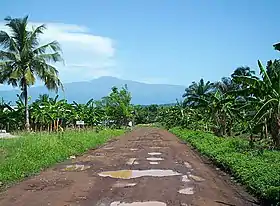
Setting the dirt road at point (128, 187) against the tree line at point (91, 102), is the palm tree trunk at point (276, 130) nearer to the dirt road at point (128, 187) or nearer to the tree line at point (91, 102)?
the tree line at point (91, 102)

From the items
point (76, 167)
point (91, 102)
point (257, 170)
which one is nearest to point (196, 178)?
point (257, 170)

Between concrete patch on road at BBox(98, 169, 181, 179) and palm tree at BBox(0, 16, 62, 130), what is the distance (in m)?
21.1

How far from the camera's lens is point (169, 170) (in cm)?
1480

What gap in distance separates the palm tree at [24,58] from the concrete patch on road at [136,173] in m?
21.1

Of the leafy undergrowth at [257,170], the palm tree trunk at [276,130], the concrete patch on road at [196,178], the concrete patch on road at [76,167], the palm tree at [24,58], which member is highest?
the palm tree at [24,58]

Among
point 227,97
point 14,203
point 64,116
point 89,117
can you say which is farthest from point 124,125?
point 14,203

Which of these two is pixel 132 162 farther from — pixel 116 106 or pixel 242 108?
pixel 116 106

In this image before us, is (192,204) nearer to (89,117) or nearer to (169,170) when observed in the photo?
(169,170)

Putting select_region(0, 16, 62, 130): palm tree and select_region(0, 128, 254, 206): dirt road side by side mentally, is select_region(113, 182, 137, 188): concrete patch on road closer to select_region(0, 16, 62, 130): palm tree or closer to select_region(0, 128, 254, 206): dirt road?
select_region(0, 128, 254, 206): dirt road

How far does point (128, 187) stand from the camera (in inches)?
436

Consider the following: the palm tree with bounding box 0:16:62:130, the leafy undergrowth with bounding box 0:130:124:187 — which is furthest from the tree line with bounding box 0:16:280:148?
the leafy undergrowth with bounding box 0:130:124:187

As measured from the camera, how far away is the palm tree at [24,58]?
32.6m

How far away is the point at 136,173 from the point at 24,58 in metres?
22.2

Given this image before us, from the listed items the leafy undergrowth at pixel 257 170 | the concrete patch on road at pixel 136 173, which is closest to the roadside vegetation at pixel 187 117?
the leafy undergrowth at pixel 257 170
